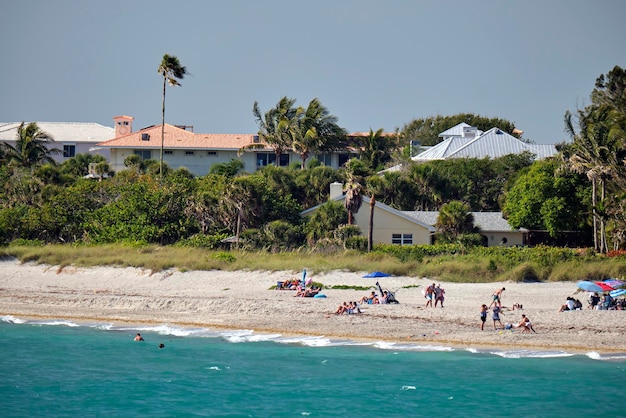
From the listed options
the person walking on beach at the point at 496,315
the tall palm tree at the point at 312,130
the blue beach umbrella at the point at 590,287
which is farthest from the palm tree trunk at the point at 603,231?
the tall palm tree at the point at 312,130

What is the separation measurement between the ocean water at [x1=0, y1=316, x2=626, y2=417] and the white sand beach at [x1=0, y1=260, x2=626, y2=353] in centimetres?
86

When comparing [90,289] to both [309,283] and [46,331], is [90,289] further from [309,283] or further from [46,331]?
[309,283]

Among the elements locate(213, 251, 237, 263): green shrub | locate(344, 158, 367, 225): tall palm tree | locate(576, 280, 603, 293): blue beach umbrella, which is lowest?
locate(576, 280, 603, 293): blue beach umbrella

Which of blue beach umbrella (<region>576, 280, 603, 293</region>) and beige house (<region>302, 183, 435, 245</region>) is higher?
beige house (<region>302, 183, 435, 245</region>)

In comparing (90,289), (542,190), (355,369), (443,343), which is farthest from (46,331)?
(542,190)

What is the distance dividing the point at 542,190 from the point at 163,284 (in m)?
23.3

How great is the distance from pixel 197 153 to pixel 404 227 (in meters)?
28.5

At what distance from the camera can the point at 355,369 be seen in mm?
27859

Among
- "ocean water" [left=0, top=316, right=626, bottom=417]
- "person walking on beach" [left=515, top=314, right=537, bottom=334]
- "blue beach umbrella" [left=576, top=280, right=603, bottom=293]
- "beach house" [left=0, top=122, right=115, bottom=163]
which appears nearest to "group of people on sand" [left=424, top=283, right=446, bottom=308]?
"person walking on beach" [left=515, top=314, right=537, bottom=334]

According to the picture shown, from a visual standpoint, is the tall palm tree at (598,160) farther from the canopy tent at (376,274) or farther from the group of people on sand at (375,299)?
the group of people on sand at (375,299)

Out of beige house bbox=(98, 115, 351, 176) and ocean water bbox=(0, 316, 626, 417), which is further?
beige house bbox=(98, 115, 351, 176)

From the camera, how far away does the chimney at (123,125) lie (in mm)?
83769

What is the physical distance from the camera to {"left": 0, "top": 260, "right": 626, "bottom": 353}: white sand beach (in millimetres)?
29016

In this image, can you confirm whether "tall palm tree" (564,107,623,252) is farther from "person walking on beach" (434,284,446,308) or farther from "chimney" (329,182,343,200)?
"person walking on beach" (434,284,446,308)
